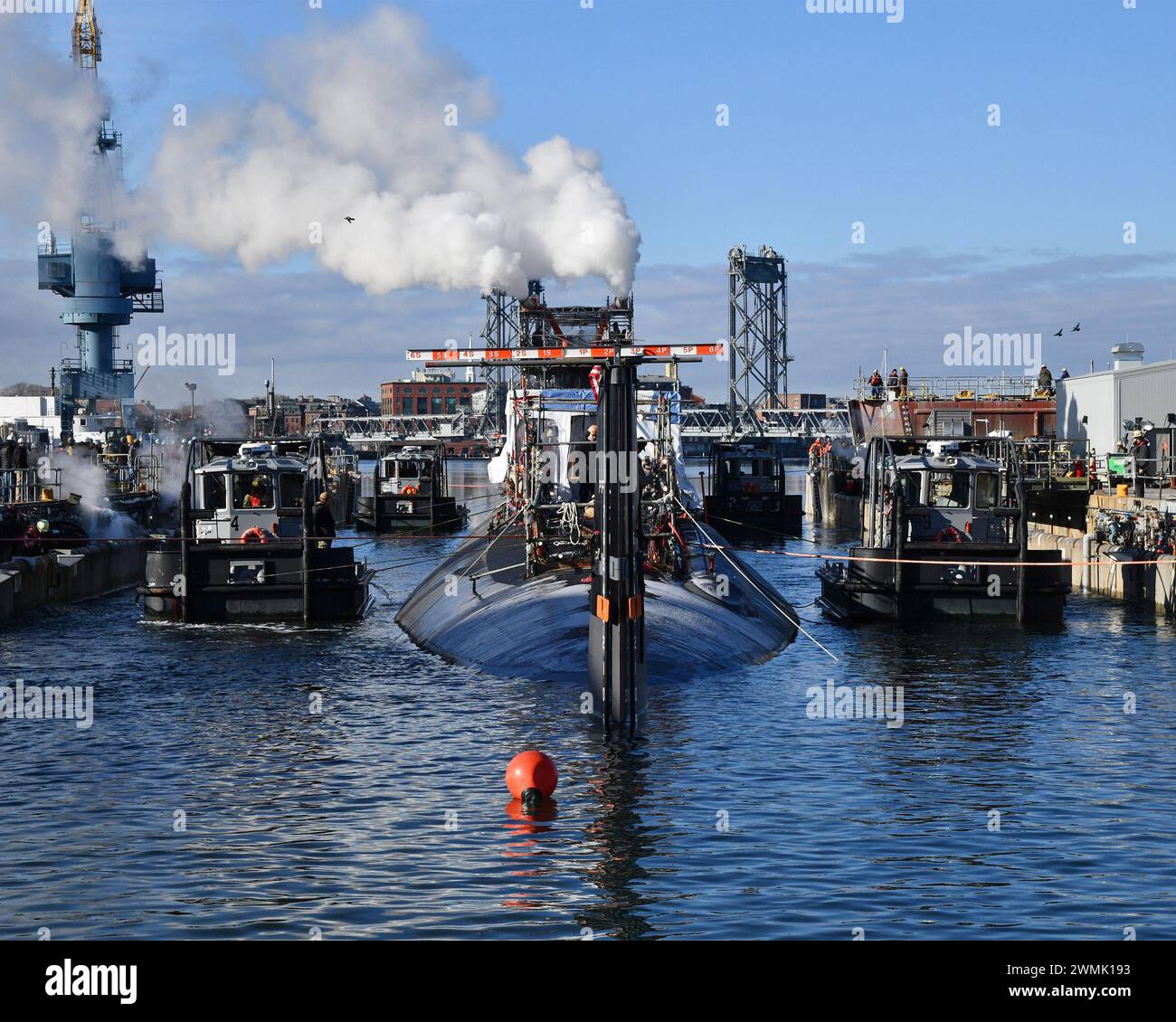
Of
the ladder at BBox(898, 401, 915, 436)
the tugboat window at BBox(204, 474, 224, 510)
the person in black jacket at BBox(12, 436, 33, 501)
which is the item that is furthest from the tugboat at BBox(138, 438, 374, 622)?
the ladder at BBox(898, 401, 915, 436)

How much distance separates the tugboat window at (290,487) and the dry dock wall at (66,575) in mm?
7154

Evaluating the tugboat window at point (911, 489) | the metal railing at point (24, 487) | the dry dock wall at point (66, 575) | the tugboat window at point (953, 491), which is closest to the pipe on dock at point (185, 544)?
the dry dock wall at point (66, 575)

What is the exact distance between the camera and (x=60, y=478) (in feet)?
218

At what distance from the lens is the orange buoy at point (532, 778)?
21.2 meters

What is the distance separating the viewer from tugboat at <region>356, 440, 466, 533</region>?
8275cm

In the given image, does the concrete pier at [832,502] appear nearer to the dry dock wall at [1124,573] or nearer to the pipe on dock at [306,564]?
the dry dock wall at [1124,573]

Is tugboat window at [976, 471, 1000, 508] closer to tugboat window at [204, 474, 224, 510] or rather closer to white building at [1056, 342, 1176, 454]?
tugboat window at [204, 474, 224, 510]

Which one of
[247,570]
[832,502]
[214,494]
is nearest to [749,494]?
[832,502]

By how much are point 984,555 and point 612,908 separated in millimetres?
26027

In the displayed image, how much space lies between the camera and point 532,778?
838 inches

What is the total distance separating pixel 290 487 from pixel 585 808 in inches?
999

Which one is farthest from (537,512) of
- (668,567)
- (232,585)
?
(232,585)

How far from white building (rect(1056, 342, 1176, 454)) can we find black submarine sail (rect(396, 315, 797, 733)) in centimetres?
3351

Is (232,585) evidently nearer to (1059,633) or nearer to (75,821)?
(75,821)
